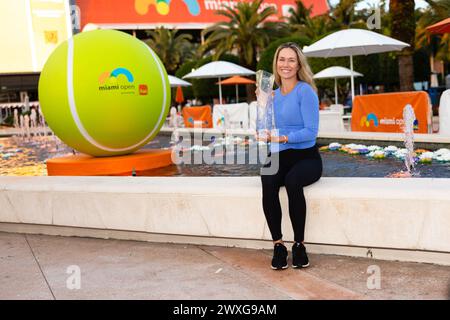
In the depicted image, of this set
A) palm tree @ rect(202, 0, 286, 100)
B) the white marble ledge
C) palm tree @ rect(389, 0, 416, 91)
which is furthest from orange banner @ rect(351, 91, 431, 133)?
palm tree @ rect(202, 0, 286, 100)

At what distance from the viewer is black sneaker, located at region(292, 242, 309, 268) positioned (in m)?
4.17

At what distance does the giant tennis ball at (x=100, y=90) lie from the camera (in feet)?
24.1

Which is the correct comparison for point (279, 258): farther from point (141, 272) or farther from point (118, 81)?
point (118, 81)

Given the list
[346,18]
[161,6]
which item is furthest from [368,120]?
[161,6]

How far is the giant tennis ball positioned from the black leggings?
3624 mm

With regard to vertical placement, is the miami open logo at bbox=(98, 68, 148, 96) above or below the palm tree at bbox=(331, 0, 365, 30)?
Result: below

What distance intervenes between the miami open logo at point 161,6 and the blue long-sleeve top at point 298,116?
191 ft

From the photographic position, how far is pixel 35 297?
12.5 ft

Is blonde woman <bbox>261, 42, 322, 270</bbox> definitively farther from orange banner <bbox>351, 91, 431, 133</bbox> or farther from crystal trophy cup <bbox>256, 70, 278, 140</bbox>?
orange banner <bbox>351, 91, 431, 133</bbox>

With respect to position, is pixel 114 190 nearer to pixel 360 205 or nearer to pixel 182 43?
pixel 360 205

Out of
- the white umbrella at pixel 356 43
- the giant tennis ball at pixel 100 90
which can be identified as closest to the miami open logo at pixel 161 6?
the white umbrella at pixel 356 43

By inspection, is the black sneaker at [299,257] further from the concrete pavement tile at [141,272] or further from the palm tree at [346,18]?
the palm tree at [346,18]

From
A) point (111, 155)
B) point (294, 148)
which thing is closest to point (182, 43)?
point (111, 155)

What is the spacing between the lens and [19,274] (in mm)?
4430
